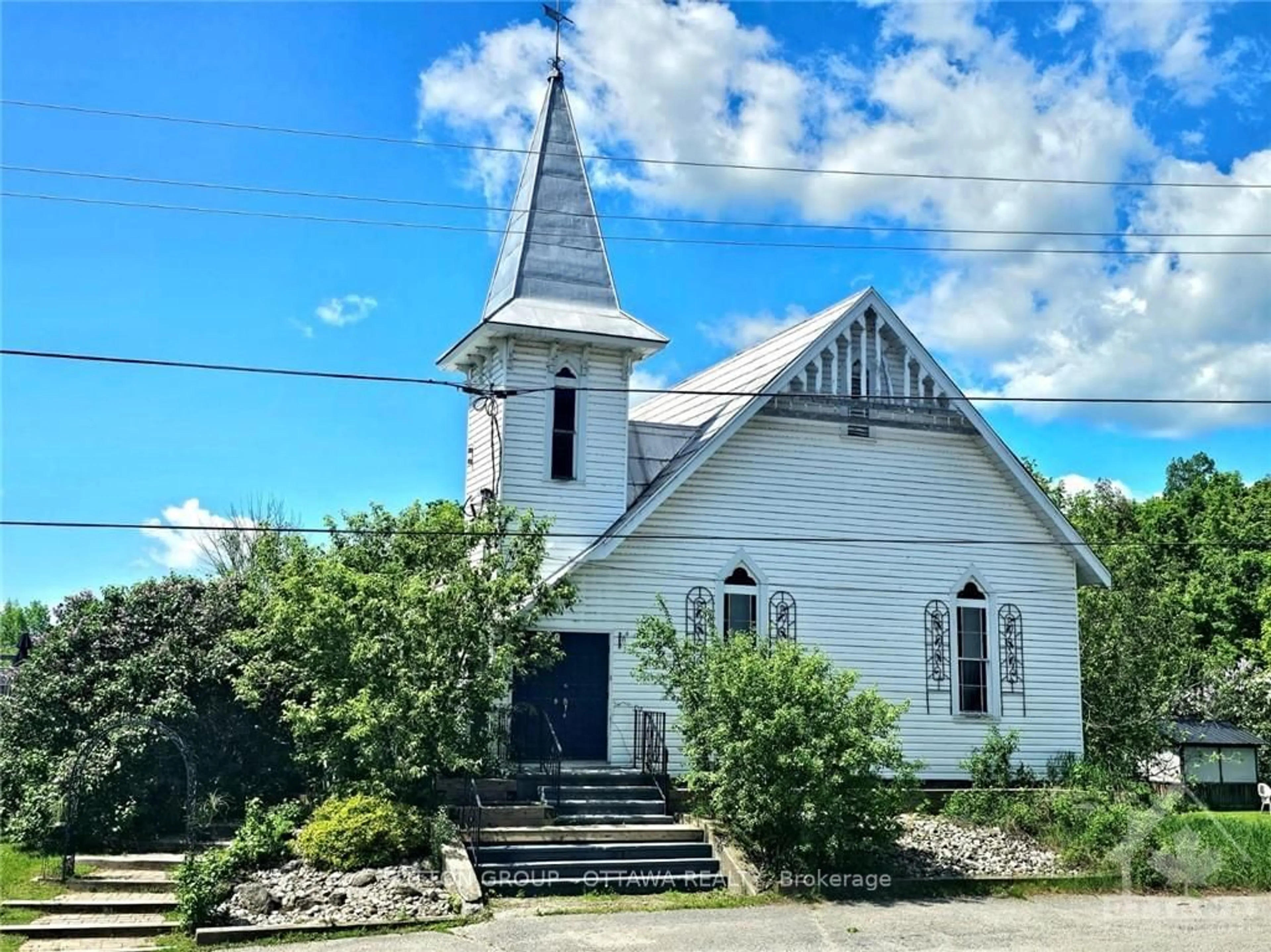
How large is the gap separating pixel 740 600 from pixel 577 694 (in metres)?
3.08

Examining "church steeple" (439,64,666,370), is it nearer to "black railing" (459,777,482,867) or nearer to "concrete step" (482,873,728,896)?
"black railing" (459,777,482,867)

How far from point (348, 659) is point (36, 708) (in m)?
5.29

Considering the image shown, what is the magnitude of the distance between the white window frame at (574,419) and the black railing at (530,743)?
12.5 ft

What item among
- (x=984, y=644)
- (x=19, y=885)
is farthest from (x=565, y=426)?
(x=19, y=885)

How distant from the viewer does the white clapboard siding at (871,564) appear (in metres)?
18.5

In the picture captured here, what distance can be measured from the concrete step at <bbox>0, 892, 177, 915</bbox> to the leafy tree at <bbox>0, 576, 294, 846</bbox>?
2424 millimetres

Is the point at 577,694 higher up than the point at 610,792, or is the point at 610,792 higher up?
the point at 577,694

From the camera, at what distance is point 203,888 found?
39.7 ft

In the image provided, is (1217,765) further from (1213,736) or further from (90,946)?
(90,946)

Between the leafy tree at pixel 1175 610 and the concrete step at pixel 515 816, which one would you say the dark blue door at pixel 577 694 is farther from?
the leafy tree at pixel 1175 610

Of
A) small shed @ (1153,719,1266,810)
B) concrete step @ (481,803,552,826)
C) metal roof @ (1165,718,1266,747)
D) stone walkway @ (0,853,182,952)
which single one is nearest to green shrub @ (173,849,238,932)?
stone walkway @ (0,853,182,952)

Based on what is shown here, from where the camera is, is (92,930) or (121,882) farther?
(121,882)

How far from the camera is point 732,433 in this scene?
1877cm

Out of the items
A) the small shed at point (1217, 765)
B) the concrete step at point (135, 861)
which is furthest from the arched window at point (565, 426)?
the small shed at point (1217, 765)
